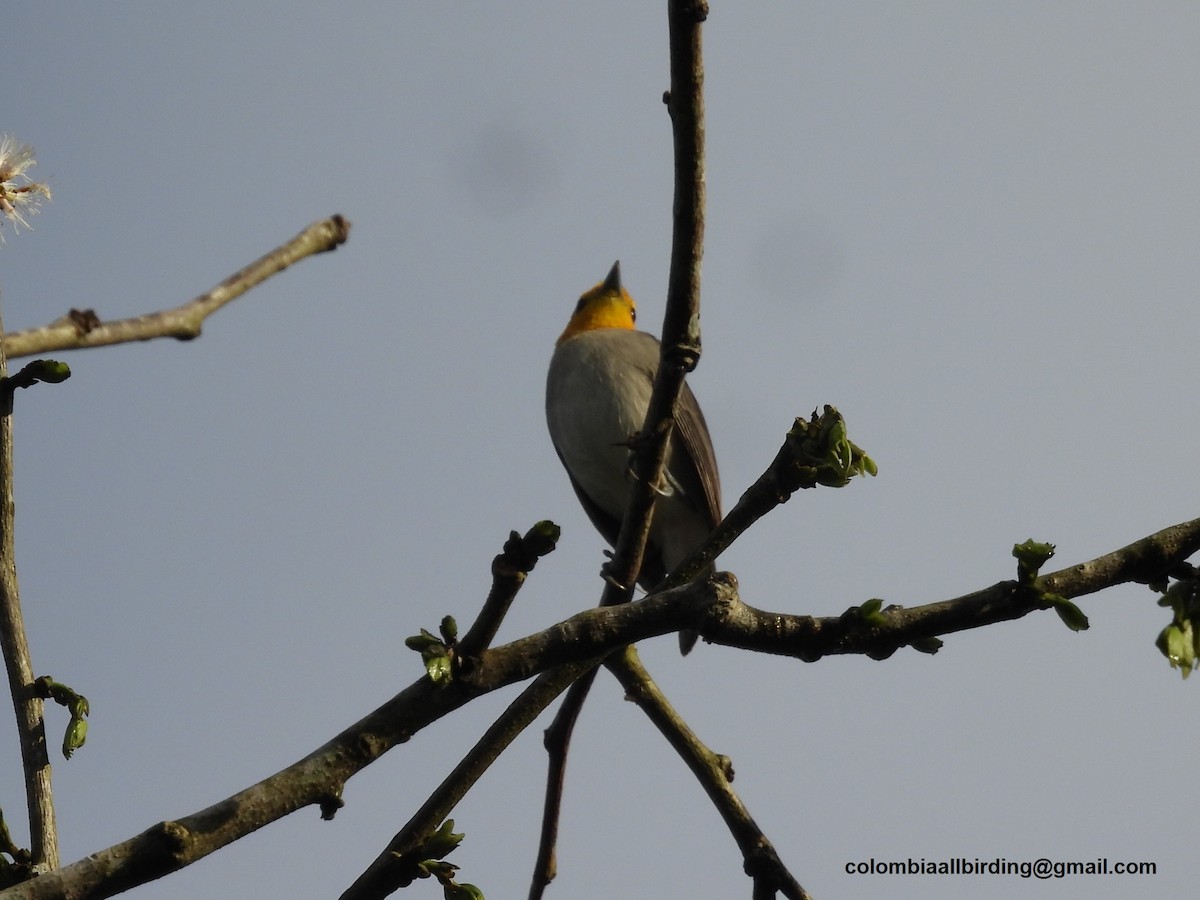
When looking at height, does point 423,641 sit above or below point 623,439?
below

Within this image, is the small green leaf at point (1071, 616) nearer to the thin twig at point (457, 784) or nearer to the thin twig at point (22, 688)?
the thin twig at point (457, 784)

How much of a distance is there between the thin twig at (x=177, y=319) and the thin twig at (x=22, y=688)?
1.51 feet

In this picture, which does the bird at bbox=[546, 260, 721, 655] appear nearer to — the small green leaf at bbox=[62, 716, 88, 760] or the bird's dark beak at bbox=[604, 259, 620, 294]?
the bird's dark beak at bbox=[604, 259, 620, 294]

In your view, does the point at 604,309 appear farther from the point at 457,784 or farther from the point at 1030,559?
the point at 1030,559

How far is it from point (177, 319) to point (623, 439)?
4.77m

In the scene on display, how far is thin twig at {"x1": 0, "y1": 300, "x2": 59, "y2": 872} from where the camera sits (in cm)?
254

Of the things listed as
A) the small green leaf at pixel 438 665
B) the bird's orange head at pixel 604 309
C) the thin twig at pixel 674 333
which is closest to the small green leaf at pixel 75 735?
the small green leaf at pixel 438 665

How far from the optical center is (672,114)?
2922 millimetres

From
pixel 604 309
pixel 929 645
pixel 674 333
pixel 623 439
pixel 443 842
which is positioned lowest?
pixel 443 842

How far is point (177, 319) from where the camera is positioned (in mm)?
2172


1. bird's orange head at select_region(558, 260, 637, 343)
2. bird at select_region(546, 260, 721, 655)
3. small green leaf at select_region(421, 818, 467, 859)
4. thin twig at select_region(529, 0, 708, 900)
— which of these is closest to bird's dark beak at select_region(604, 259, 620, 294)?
bird's orange head at select_region(558, 260, 637, 343)

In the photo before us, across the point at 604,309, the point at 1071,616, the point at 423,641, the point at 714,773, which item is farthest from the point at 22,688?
the point at 604,309

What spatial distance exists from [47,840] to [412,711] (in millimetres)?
852

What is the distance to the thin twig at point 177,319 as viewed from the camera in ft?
6.75
